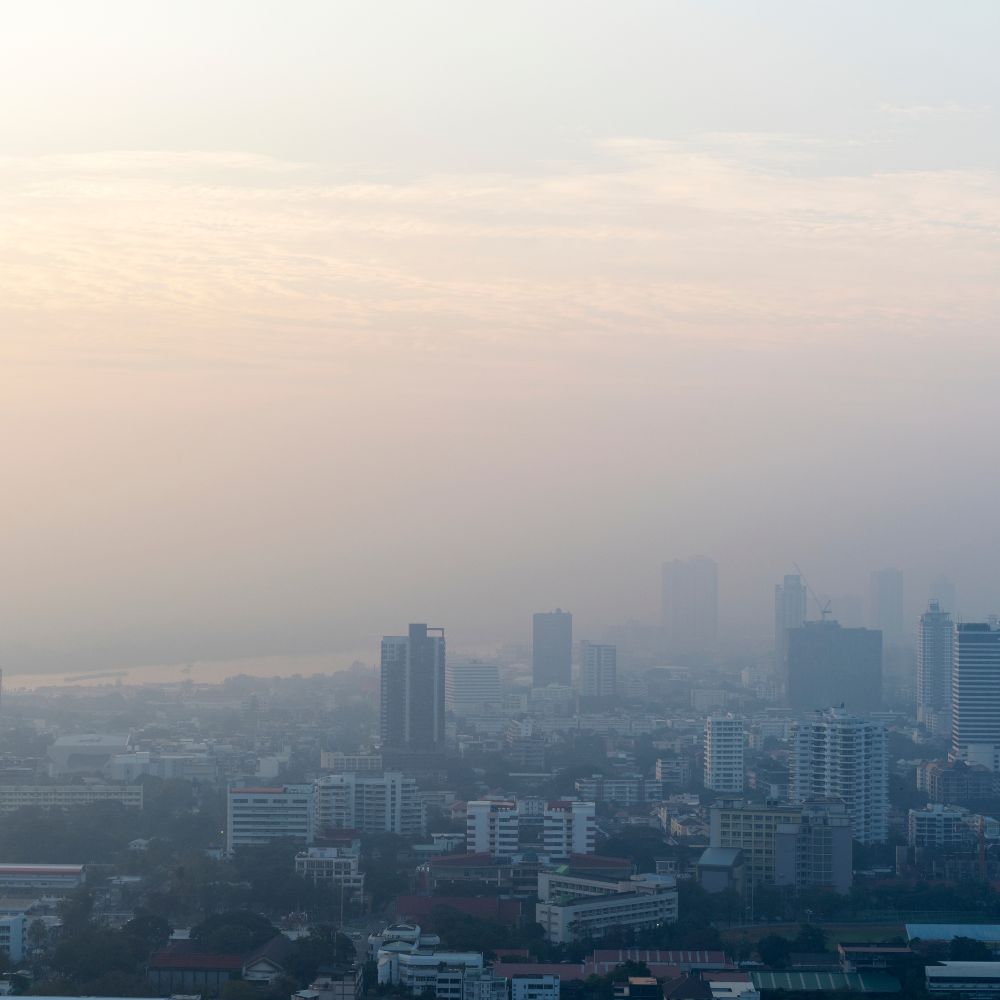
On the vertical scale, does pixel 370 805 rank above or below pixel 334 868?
above

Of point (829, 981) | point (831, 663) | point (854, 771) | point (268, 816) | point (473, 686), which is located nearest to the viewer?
point (829, 981)

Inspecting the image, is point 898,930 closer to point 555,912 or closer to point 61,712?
point 555,912

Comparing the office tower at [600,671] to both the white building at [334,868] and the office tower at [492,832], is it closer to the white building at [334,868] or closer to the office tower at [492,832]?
the office tower at [492,832]

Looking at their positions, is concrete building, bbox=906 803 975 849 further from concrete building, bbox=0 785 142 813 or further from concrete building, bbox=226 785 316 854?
concrete building, bbox=0 785 142 813

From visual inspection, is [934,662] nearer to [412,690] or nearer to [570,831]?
[412,690]

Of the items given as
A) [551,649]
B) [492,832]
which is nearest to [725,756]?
[492,832]

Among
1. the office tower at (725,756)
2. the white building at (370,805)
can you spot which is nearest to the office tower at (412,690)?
the office tower at (725,756)

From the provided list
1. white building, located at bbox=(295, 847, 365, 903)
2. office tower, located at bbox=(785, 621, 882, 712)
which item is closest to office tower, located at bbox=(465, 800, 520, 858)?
white building, located at bbox=(295, 847, 365, 903)

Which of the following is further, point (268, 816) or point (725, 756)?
point (725, 756)
